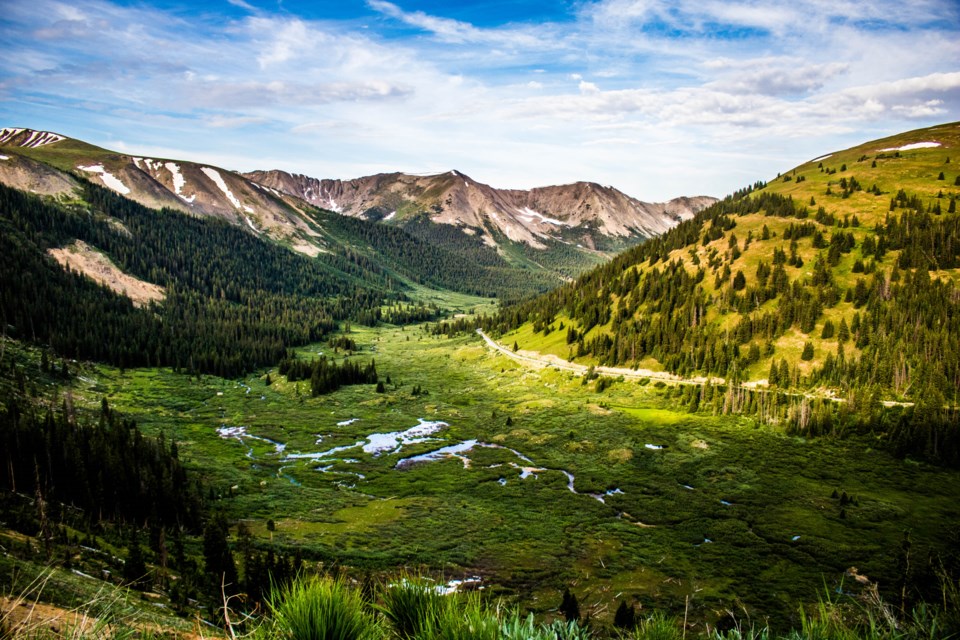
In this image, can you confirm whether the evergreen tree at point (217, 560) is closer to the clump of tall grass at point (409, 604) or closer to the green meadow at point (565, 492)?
the green meadow at point (565, 492)

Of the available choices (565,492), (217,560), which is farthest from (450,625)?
(565,492)

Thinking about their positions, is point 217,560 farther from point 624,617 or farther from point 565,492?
point 565,492

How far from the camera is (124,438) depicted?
63500 mm

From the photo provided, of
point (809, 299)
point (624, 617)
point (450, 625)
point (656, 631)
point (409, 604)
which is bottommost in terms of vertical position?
point (624, 617)

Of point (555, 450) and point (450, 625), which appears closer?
point (450, 625)

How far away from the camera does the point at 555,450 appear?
87.7 meters

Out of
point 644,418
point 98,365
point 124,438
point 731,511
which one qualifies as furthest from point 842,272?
point 98,365

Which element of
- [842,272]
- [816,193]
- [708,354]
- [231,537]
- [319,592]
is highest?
[816,193]

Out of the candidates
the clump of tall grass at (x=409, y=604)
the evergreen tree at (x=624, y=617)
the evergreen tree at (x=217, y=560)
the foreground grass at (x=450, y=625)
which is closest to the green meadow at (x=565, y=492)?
the evergreen tree at (x=624, y=617)

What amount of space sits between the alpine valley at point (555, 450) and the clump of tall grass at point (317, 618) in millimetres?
91

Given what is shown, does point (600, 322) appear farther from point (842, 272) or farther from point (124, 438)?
point (124, 438)

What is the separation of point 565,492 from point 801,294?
88.5 m

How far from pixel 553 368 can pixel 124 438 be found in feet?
322

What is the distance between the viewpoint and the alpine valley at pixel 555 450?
33156 mm
